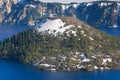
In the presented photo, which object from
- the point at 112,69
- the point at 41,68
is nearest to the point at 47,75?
the point at 41,68

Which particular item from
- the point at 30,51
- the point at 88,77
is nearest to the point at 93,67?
the point at 88,77

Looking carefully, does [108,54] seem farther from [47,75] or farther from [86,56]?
[47,75]

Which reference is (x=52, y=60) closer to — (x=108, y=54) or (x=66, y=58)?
(x=66, y=58)

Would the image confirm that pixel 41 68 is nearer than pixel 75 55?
Yes

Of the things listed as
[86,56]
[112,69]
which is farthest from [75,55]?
[112,69]

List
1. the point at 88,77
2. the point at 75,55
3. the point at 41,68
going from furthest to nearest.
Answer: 1. the point at 75,55
2. the point at 41,68
3. the point at 88,77

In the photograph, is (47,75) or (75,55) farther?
(75,55)

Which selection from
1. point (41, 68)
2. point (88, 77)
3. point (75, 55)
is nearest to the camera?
point (88, 77)
